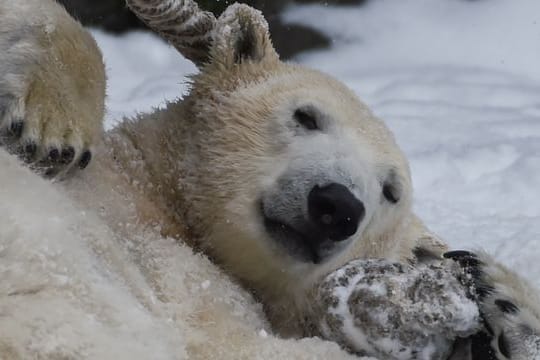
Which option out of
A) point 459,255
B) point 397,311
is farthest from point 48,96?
point 459,255

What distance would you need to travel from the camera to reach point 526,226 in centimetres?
522

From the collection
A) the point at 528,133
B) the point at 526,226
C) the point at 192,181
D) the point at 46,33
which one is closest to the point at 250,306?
the point at 192,181

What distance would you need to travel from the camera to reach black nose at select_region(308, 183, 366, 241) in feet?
9.79

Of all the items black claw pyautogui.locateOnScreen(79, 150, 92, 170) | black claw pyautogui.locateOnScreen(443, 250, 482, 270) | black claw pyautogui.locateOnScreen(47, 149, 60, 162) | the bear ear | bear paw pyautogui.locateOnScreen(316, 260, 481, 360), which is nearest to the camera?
bear paw pyautogui.locateOnScreen(316, 260, 481, 360)

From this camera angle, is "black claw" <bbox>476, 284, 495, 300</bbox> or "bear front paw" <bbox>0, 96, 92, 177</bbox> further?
"black claw" <bbox>476, 284, 495, 300</bbox>

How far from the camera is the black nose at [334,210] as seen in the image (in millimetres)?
2984

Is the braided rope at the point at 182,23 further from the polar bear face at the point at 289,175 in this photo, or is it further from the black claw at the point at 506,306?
the black claw at the point at 506,306

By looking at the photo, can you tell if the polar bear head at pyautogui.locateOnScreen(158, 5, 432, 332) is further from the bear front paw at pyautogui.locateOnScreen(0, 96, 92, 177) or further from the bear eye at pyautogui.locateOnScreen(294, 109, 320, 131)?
the bear front paw at pyautogui.locateOnScreen(0, 96, 92, 177)

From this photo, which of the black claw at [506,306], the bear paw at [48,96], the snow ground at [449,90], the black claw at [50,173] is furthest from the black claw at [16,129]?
the snow ground at [449,90]

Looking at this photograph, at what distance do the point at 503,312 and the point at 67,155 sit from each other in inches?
52.8

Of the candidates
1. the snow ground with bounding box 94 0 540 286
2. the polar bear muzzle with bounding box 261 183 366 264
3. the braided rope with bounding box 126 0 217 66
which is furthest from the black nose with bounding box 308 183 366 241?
the snow ground with bounding box 94 0 540 286

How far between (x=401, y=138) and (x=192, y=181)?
3.51 m

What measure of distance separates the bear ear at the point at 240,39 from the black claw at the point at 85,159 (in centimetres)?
76

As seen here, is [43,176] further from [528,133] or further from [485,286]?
[528,133]
